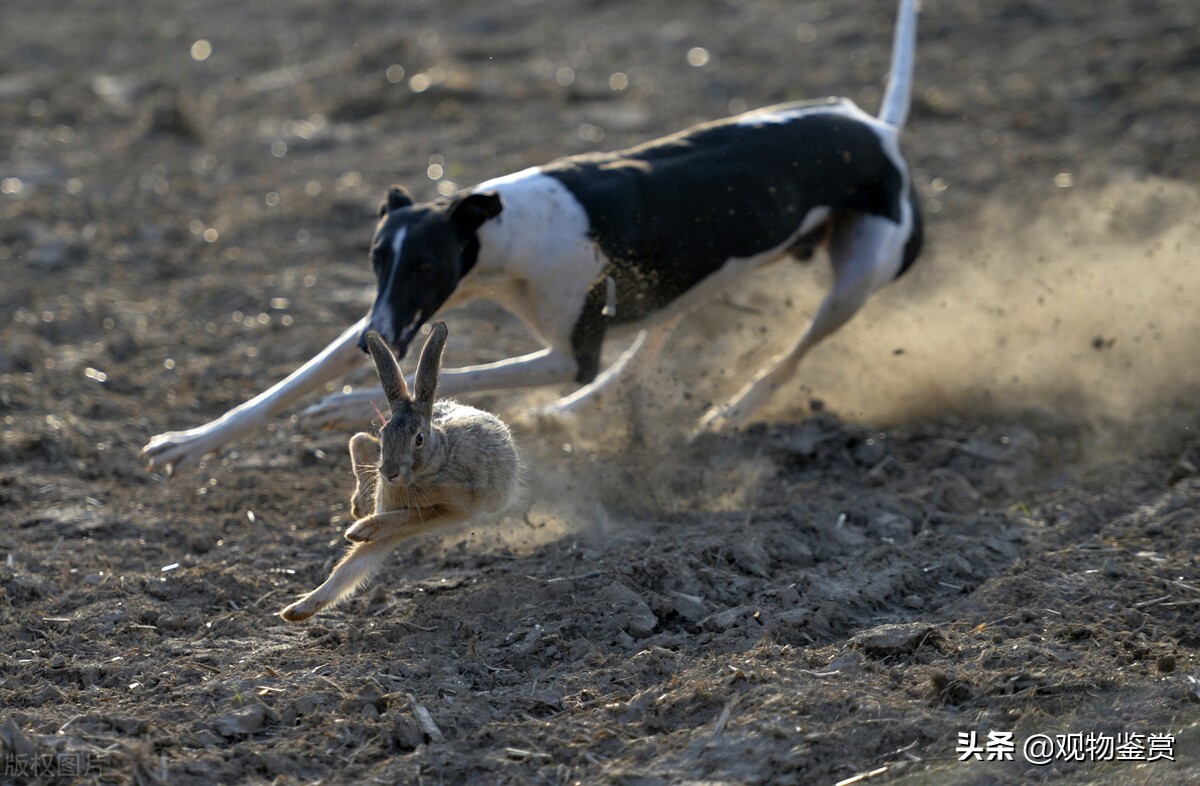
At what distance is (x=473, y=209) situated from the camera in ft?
20.5

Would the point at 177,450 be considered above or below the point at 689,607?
above

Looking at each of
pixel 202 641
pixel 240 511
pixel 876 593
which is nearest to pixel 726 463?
pixel 876 593

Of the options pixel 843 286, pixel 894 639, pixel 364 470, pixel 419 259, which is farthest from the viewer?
pixel 843 286

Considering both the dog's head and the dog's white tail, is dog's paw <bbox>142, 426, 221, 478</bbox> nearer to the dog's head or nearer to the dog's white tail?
the dog's head

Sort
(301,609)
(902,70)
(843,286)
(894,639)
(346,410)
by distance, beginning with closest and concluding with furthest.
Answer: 1. (894,639)
2. (301,609)
3. (346,410)
4. (843,286)
5. (902,70)

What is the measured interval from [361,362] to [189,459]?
91 cm

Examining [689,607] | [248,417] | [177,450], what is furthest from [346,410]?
[689,607]

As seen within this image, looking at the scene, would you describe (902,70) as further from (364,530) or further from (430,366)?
(364,530)

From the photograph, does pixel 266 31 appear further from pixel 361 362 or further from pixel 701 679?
pixel 701 679

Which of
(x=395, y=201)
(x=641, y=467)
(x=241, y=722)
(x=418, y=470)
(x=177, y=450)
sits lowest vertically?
(x=641, y=467)

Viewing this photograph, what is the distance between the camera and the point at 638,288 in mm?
6914

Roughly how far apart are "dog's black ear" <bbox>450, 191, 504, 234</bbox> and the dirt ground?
1.24 m

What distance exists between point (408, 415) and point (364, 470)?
65 centimetres

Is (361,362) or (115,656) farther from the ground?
(361,362)
